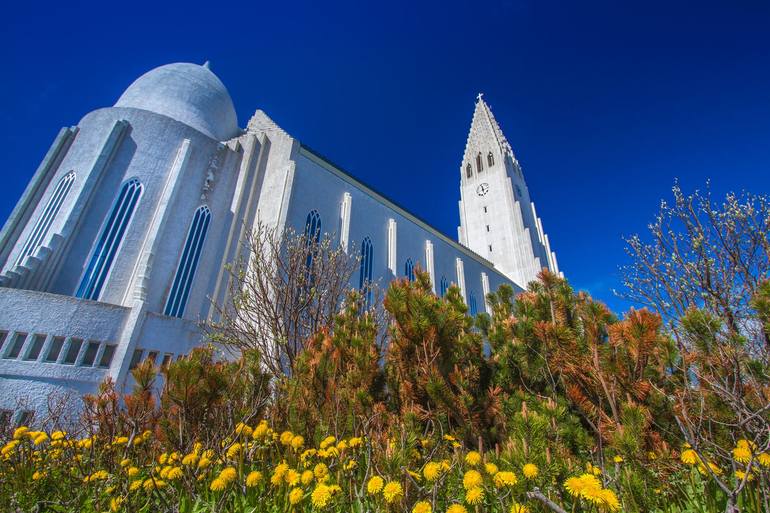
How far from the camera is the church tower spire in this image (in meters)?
34.1

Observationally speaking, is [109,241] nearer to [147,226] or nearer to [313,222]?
[147,226]

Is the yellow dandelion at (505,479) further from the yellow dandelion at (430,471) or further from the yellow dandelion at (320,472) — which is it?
the yellow dandelion at (320,472)

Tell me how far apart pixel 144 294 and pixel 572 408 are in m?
13.1

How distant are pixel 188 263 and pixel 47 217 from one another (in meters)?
5.28

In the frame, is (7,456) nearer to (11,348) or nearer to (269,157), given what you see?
(11,348)

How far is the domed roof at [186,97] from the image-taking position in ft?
58.5

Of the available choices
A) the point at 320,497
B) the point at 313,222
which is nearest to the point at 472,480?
the point at 320,497

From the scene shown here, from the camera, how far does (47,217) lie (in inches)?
512

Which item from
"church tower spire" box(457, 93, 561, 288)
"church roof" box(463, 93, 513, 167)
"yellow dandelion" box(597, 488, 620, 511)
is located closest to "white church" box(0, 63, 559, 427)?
"yellow dandelion" box(597, 488, 620, 511)

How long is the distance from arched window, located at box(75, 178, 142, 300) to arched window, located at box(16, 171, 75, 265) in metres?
1.76

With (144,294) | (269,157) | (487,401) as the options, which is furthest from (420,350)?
(269,157)

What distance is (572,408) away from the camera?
3.29m

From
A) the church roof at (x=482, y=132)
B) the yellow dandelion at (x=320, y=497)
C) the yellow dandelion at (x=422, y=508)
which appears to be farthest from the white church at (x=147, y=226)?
the church roof at (x=482, y=132)

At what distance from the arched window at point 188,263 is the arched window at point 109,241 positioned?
85.2 inches
